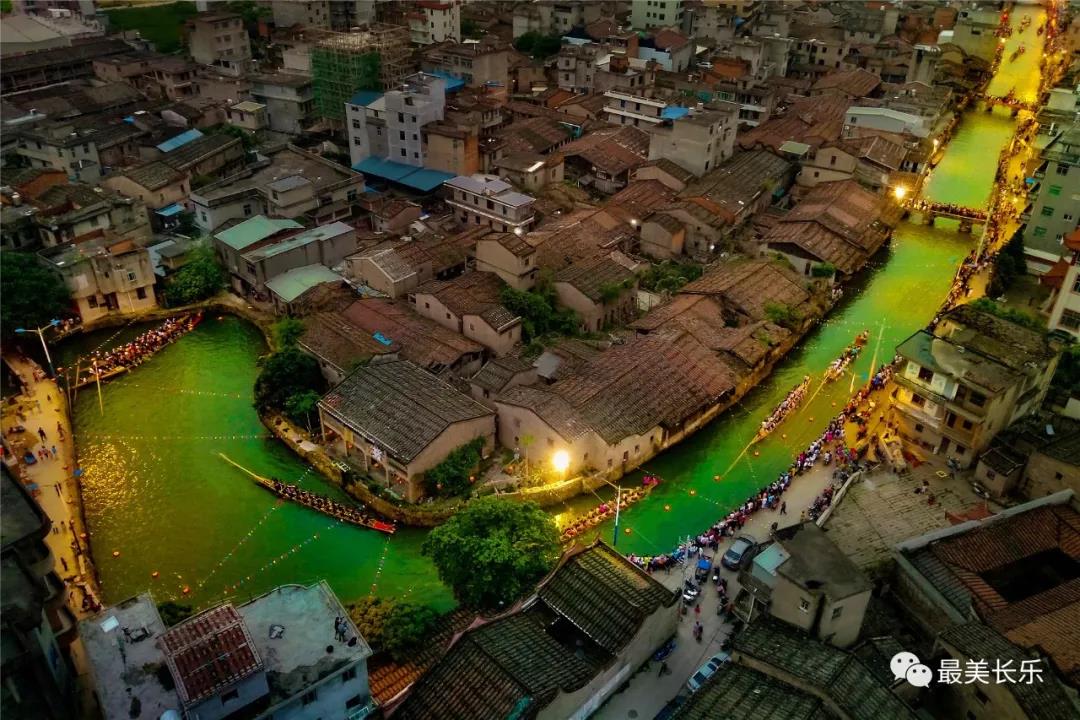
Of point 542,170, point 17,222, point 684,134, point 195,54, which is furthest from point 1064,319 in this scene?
point 195,54

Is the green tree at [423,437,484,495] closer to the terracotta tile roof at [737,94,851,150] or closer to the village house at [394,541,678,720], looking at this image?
the village house at [394,541,678,720]

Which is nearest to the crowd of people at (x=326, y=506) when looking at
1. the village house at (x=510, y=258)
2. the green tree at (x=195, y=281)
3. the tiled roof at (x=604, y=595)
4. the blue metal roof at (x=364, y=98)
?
the tiled roof at (x=604, y=595)

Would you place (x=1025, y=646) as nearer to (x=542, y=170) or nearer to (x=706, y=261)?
(x=706, y=261)

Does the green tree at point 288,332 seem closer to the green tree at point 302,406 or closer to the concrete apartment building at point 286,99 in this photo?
the green tree at point 302,406

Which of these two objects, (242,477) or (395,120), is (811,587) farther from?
(395,120)

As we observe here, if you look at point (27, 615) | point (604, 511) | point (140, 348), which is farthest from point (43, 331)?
point (604, 511)
